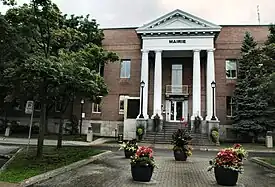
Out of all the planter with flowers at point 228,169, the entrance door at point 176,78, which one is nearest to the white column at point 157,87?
the entrance door at point 176,78

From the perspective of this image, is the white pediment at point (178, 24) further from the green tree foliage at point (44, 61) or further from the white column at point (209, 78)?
the green tree foliage at point (44, 61)

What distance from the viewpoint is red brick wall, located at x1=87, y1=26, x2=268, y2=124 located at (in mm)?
29031

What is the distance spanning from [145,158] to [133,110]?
1997 centimetres

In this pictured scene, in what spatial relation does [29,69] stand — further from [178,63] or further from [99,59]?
[178,63]

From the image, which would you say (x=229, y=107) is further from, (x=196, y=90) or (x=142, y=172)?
(x=142, y=172)

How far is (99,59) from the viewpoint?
1459 centimetres

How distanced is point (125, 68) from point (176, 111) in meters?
7.87

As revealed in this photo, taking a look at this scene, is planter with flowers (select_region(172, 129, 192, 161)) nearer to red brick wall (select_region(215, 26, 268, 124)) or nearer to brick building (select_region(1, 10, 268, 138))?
brick building (select_region(1, 10, 268, 138))

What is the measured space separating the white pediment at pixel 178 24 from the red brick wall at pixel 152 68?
326 cm

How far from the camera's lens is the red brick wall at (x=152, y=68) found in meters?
29.0

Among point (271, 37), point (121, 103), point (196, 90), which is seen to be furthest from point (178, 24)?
point (121, 103)

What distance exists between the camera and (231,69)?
1159 inches

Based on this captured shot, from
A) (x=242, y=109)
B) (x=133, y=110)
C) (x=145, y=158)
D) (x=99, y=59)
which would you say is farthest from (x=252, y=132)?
(x=145, y=158)

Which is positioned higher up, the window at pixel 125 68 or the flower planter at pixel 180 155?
the window at pixel 125 68
